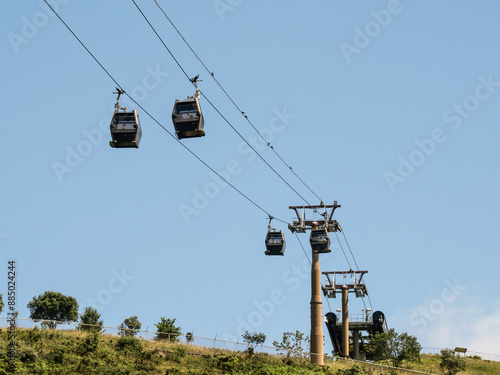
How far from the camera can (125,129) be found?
26.5 m

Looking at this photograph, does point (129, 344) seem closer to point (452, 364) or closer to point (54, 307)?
point (452, 364)

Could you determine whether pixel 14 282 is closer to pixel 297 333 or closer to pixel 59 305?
pixel 297 333

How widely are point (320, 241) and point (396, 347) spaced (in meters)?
20.5

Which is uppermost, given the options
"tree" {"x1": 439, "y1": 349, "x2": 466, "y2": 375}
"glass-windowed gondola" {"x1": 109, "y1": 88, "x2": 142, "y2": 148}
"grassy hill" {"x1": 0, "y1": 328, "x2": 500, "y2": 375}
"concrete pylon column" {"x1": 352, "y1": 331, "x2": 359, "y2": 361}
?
"glass-windowed gondola" {"x1": 109, "y1": 88, "x2": 142, "y2": 148}

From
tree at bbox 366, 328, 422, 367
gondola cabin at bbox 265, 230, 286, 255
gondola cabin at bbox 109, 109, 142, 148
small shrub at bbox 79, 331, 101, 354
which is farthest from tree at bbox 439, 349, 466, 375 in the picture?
gondola cabin at bbox 109, 109, 142, 148

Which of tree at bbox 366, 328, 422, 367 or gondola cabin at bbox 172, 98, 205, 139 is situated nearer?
gondola cabin at bbox 172, 98, 205, 139

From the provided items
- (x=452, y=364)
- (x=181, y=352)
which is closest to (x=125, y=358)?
(x=181, y=352)

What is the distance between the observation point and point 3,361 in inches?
1273

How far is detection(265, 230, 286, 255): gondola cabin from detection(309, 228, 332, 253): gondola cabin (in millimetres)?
2686

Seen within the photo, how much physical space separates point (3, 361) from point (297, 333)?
140 feet

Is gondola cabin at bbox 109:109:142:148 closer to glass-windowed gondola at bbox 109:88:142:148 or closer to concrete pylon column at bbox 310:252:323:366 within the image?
glass-windowed gondola at bbox 109:88:142:148

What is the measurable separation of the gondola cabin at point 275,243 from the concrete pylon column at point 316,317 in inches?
201

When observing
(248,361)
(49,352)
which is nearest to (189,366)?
(248,361)

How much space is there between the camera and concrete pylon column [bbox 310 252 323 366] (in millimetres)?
46375
